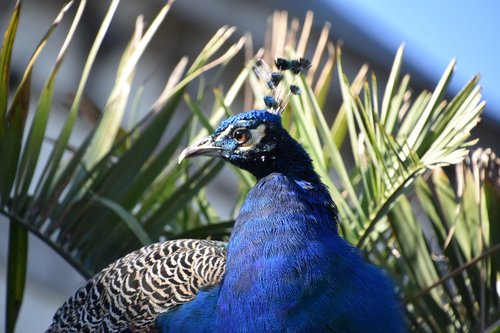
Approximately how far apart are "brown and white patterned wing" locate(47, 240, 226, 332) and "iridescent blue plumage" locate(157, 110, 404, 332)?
6 centimetres

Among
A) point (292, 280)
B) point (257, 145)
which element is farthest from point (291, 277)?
point (257, 145)

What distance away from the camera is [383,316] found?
7.23 ft

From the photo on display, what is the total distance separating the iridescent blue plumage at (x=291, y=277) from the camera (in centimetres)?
217

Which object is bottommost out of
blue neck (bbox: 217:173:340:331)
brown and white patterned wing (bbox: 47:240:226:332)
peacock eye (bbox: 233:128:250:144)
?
brown and white patterned wing (bbox: 47:240:226:332)

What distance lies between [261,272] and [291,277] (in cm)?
8

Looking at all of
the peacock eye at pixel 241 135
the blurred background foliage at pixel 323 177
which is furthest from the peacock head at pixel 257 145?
the blurred background foliage at pixel 323 177

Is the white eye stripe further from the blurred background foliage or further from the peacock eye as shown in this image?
the blurred background foliage

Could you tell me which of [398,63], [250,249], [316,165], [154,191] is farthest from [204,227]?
[398,63]

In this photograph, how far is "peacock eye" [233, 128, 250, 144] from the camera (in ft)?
8.30

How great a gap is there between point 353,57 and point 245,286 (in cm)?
382

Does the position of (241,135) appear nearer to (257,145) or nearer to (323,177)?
(257,145)

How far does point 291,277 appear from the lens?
2197 millimetres

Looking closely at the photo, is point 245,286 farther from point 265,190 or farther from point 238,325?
point 265,190

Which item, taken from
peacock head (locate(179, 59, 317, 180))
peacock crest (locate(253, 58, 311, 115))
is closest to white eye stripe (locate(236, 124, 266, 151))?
peacock head (locate(179, 59, 317, 180))
